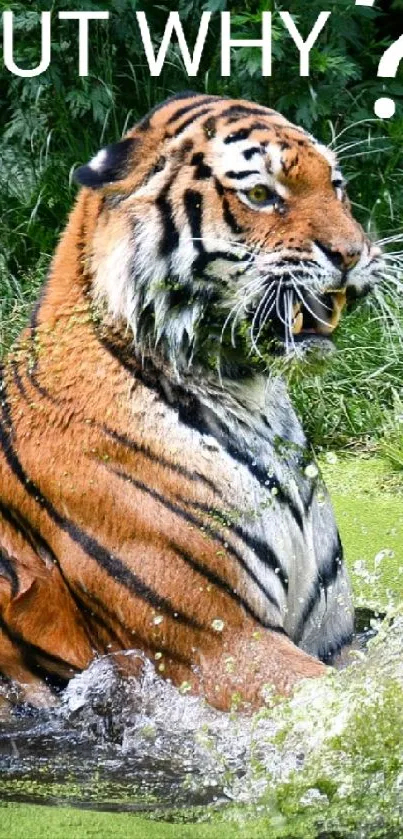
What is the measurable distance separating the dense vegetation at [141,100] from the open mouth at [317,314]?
13.2 ft

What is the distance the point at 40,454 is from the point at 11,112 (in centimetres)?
552

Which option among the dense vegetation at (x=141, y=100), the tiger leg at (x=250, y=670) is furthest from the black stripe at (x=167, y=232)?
the dense vegetation at (x=141, y=100)

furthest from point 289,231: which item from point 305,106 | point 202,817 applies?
point 305,106

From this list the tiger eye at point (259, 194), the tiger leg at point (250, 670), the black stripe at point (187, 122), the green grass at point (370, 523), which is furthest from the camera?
the green grass at point (370, 523)

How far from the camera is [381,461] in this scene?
715 centimetres

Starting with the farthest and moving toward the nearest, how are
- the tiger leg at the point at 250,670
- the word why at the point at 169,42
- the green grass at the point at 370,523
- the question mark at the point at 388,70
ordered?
the question mark at the point at 388,70 < the word why at the point at 169,42 < the green grass at the point at 370,523 < the tiger leg at the point at 250,670

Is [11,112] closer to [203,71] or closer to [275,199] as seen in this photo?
[203,71]

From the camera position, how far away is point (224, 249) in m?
3.86

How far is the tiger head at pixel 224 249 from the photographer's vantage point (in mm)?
3822

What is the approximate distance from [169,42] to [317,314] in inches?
203

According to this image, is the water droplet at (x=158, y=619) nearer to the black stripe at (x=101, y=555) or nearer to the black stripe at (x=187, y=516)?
the black stripe at (x=101, y=555)

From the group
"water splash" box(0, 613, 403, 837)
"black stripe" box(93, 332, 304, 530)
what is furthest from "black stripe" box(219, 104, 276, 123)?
"water splash" box(0, 613, 403, 837)

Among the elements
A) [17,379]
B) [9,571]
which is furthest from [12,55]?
[9,571]

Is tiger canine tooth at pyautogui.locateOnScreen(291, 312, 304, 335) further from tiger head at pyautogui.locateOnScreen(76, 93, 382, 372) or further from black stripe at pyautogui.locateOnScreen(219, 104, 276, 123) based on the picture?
black stripe at pyautogui.locateOnScreen(219, 104, 276, 123)
